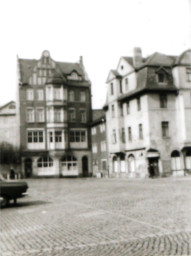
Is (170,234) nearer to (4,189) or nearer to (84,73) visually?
(4,189)

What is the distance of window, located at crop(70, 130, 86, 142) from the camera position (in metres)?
55.4

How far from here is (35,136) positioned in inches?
2083

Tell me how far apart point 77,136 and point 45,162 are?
6401 millimetres

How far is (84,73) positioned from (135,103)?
1972cm

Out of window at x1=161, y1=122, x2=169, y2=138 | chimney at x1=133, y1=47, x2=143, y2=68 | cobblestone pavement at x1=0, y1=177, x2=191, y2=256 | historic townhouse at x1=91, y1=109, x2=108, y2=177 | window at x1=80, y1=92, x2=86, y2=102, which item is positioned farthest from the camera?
window at x1=80, y1=92, x2=86, y2=102

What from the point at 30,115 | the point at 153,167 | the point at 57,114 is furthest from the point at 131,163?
the point at 30,115

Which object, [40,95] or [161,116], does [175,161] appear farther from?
[40,95]

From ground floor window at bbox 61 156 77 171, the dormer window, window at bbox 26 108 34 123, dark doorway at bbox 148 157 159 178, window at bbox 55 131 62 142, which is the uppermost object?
the dormer window

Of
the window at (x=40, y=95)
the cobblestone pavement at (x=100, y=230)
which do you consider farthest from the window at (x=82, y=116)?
the cobblestone pavement at (x=100, y=230)

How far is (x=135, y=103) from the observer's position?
137ft

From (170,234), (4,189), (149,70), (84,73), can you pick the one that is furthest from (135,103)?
(170,234)

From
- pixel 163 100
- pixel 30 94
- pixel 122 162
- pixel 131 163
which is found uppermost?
pixel 30 94

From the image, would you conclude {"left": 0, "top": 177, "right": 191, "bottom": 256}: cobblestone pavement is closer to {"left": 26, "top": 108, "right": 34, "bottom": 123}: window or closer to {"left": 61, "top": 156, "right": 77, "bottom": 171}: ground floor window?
{"left": 26, "top": 108, "right": 34, "bottom": 123}: window

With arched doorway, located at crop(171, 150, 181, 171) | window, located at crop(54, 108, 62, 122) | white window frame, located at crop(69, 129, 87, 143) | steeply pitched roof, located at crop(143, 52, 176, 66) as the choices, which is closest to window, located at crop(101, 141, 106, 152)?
white window frame, located at crop(69, 129, 87, 143)
